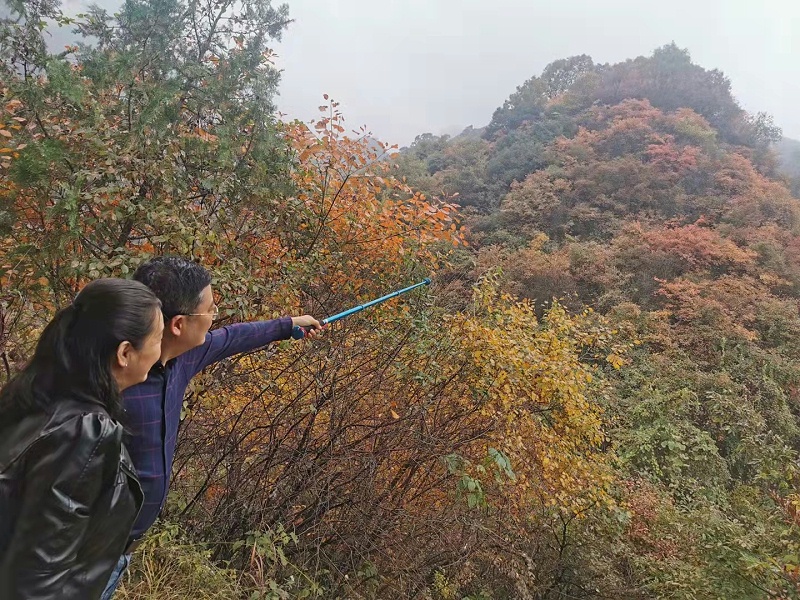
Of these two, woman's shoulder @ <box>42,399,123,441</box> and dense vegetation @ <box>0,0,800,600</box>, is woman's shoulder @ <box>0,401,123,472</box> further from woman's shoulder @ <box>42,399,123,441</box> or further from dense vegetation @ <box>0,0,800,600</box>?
dense vegetation @ <box>0,0,800,600</box>

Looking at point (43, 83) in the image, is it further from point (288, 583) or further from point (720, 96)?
point (720, 96)

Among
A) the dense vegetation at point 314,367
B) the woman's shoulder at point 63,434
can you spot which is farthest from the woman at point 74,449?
the dense vegetation at point 314,367

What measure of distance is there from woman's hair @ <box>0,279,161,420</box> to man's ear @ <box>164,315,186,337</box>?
0.31 metres

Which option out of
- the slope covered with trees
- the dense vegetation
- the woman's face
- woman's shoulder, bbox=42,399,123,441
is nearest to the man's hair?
the woman's face

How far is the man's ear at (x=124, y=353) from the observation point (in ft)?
3.31

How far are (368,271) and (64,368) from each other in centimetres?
323

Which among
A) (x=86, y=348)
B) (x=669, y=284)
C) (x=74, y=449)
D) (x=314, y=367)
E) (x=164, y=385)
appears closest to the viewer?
(x=74, y=449)

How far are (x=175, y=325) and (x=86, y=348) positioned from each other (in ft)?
1.36

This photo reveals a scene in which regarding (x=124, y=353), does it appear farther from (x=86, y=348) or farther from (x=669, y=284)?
(x=669, y=284)

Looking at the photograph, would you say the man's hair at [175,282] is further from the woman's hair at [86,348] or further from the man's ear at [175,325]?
the woman's hair at [86,348]

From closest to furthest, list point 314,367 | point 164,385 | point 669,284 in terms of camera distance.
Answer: point 164,385 → point 314,367 → point 669,284

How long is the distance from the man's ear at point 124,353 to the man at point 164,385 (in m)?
0.30

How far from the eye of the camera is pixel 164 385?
137 centimetres

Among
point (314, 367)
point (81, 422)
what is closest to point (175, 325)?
point (81, 422)
